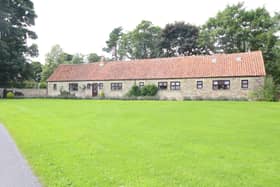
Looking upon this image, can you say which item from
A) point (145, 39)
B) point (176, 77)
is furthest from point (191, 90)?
point (145, 39)

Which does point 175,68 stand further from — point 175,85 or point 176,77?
point 175,85

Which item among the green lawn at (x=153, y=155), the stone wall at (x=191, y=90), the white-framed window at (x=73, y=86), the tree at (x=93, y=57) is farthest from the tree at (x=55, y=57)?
the green lawn at (x=153, y=155)

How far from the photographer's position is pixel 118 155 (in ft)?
22.0

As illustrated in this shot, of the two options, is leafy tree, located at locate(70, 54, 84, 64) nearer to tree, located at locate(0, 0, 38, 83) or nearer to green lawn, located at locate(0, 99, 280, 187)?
tree, located at locate(0, 0, 38, 83)

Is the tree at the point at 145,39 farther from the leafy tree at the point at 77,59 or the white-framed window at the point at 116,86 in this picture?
the white-framed window at the point at 116,86

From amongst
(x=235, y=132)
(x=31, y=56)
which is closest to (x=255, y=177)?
(x=235, y=132)

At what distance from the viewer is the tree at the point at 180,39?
2063 inches

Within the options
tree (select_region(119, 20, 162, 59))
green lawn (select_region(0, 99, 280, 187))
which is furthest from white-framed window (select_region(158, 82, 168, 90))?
green lawn (select_region(0, 99, 280, 187))

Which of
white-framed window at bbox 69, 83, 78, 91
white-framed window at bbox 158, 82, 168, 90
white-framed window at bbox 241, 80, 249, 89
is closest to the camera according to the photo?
white-framed window at bbox 241, 80, 249, 89

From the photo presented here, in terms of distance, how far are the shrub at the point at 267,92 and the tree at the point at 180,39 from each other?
24.2 m

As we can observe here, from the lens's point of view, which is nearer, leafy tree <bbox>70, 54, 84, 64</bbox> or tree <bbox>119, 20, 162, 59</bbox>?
tree <bbox>119, 20, 162, 59</bbox>

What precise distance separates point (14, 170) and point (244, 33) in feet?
138

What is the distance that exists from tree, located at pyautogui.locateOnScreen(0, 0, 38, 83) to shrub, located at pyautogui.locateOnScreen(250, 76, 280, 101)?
2816cm

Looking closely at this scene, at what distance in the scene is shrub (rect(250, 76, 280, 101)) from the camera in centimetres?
2772
